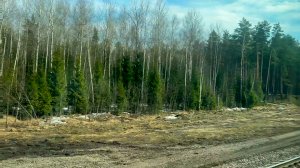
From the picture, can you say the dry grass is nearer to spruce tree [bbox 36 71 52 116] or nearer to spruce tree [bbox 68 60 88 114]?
spruce tree [bbox 36 71 52 116]

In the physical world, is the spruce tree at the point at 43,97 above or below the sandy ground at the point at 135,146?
above

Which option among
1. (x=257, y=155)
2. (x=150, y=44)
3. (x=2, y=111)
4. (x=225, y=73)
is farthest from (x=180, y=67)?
(x=257, y=155)

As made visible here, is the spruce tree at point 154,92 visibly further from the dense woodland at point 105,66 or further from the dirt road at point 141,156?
the dirt road at point 141,156

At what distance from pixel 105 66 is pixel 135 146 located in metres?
32.3

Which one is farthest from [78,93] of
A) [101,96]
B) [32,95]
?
[32,95]

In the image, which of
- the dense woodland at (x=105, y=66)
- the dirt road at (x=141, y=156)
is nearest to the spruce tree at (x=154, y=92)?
the dense woodland at (x=105, y=66)

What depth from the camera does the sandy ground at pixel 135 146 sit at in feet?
51.3

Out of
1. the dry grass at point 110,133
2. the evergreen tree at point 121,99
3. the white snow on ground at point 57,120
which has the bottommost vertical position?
the dry grass at point 110,133

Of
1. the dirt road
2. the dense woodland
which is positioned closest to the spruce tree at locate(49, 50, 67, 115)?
the dense woodland

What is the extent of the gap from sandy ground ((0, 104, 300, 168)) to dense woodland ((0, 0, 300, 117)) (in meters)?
6.16

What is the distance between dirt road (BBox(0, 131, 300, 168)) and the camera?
1511 cm

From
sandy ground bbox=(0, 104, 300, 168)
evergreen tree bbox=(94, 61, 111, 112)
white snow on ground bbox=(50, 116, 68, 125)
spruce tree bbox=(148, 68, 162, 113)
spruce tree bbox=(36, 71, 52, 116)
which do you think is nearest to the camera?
sandy ground bbox=(0, 104, 300, 168)

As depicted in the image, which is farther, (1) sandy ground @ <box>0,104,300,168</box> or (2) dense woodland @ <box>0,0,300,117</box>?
(2) dense woodland @ <box>0,0,300,117</box>

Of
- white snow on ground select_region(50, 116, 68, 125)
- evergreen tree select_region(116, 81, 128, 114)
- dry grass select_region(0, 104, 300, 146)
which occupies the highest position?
evergreen tree select_region(116, 81, 128, 114)
